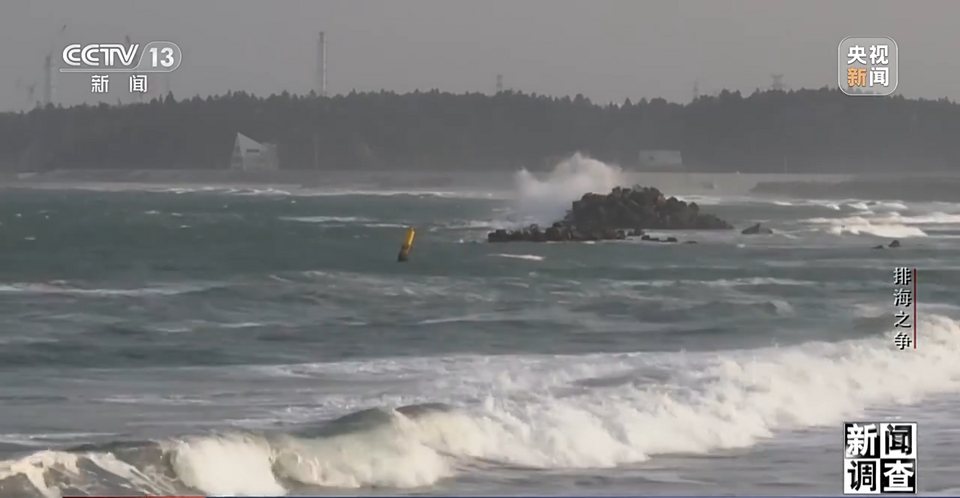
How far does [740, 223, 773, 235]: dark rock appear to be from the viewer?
15530 mm

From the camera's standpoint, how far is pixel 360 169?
14258 mm

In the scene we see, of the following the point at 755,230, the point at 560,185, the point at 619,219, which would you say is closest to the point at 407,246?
the point at 619,219

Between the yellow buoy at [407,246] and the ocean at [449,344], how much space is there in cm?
13

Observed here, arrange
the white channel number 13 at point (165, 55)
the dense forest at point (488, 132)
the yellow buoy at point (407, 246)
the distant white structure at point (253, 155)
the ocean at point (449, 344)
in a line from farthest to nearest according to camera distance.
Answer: the yellow buoy at point (407, 246) < the distant white structure at point (253, 155) < the dense forest at point (488, 132) < the white channel number 13 at point (165, 55) < the ocean at point (449, 344)

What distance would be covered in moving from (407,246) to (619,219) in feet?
7.86

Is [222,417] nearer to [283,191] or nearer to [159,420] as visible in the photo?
[159,420]

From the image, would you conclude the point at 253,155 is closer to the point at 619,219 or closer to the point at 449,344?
the point at 449,344

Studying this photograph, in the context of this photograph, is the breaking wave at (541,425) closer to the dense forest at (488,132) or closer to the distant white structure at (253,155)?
the dense forest at (488,132)

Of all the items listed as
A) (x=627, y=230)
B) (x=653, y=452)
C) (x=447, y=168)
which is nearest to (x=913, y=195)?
(x=627, y=230)

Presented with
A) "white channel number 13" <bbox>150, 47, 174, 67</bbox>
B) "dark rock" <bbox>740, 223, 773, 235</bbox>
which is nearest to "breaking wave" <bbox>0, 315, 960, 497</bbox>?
"white channel number 13" <bbox>150, 47, 174, 67</bbox>

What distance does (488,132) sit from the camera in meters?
12.9

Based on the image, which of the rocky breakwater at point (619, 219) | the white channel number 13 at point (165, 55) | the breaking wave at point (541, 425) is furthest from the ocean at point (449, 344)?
the white channel number 13 at point (165, 55)

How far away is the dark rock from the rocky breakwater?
278mm

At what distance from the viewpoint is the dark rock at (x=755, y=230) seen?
1553 cm
